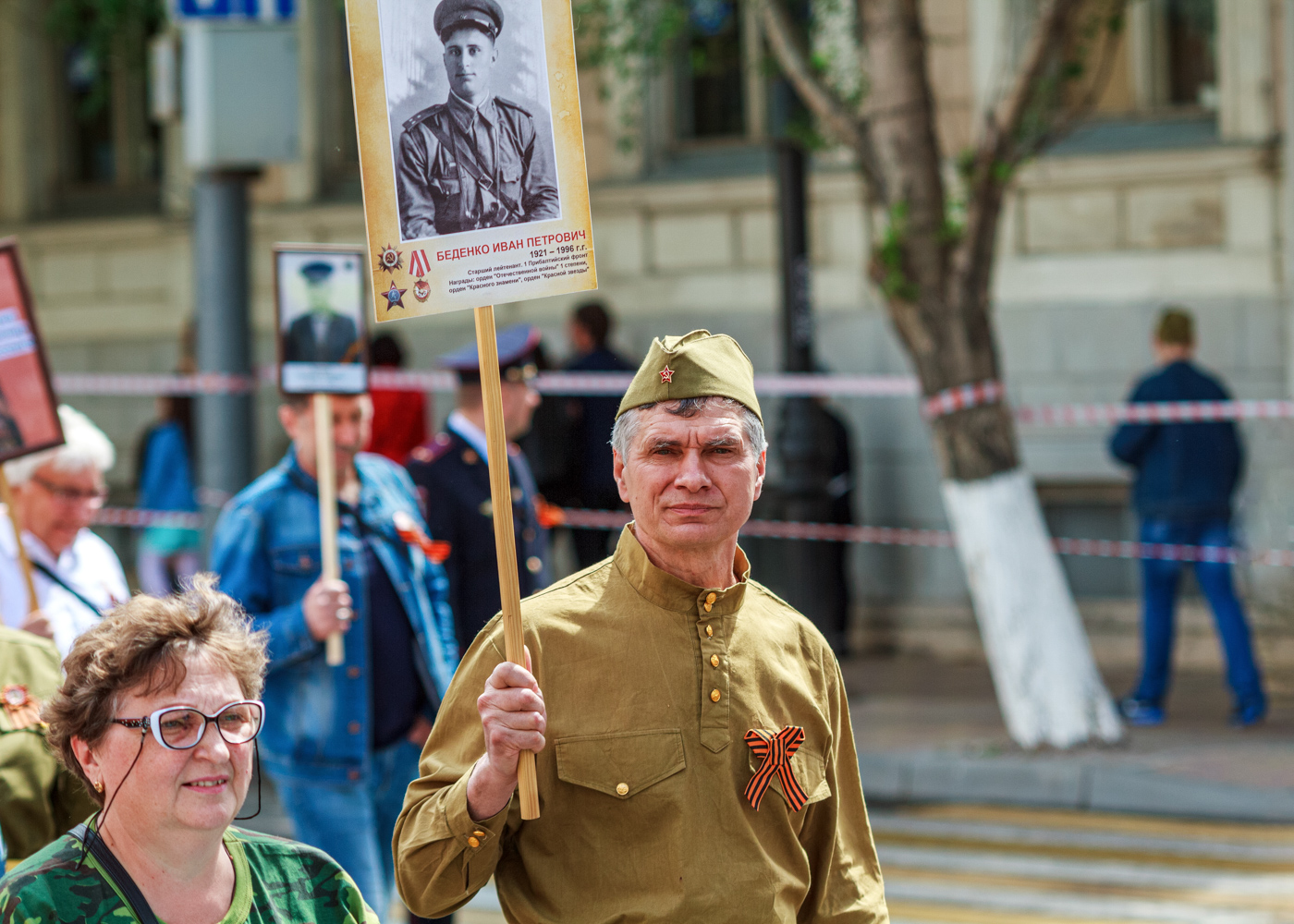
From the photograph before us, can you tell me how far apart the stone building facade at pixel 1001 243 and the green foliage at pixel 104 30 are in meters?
0.97

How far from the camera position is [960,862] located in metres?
6.94

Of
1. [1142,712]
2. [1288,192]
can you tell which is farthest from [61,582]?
[1288,192]

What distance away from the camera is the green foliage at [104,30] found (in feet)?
43.0

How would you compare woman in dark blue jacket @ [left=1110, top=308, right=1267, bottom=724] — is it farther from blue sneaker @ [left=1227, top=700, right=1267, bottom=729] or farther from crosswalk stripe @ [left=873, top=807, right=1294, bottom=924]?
crosswalk stripe @ [left=873, top=807, right=1294, bottom=924]

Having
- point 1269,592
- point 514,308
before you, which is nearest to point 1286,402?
point 1269,592

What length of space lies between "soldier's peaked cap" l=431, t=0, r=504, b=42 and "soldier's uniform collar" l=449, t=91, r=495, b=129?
0.32 feet

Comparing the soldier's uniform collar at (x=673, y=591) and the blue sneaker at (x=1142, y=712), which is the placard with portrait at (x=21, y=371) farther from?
the blue sneaker at (x=1142, y=712)

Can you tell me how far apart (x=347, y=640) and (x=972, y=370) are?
4403 millimetres

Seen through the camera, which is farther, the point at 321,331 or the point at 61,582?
the point at 321,331

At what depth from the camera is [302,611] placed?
4.89m

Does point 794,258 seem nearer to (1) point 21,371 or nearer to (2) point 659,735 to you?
(1) point 21,371

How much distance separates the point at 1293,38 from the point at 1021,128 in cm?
297

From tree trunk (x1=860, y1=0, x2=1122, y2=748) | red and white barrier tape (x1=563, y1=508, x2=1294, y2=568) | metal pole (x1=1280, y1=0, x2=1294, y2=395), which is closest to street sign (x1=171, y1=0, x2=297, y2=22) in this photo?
tree trunk (x1=860, y1=0, x2=1122, y2=748)

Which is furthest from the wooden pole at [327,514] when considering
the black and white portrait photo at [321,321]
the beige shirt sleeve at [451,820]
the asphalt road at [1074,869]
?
the beige shirt sleeve at [451,820]
